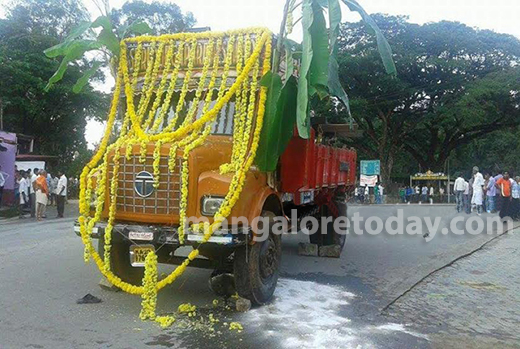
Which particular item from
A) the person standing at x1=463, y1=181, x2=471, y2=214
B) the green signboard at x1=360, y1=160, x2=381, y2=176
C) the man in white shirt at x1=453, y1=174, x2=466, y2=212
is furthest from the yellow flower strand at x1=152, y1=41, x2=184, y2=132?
the green signboard at x1=360, y1=160, x2=381, y2=176

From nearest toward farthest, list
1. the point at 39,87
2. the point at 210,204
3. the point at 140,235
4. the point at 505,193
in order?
the point at 210,204 → the point at 140,235 → the point at 505,193 → the point at 39,87

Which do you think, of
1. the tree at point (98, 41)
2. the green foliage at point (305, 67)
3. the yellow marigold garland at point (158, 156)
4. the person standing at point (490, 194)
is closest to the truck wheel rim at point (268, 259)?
the yellow marigold garland at point (158, 156)

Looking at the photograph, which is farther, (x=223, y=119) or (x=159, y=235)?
(x=223, y=119)

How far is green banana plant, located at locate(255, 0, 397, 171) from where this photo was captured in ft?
18.5

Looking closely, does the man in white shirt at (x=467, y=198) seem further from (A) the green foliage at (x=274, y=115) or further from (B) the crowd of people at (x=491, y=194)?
(A) the green foliage at (x=274, y=115)

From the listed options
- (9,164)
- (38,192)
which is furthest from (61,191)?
(9,164)

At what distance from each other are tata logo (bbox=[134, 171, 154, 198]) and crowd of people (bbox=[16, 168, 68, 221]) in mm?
11491

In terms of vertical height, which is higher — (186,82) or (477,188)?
(186,82)

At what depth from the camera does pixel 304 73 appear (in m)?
5.59

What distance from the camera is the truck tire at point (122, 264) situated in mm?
6707

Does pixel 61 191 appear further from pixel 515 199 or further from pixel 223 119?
pixel 515 199

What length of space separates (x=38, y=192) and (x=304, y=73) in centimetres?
1307

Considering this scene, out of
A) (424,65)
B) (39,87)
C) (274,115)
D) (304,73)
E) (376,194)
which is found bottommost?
(376,194)

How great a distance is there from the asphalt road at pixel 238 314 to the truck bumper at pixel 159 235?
0.84 meters
